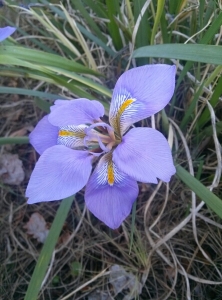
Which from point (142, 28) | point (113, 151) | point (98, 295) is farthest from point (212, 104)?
point (98, 295)

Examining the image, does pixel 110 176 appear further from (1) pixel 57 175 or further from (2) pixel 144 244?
(2) pixel 144 244

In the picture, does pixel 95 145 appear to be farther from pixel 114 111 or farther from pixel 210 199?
pixel 210 199

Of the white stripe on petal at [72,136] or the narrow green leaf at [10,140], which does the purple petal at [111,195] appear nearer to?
the white stripe on petal at [72,136]

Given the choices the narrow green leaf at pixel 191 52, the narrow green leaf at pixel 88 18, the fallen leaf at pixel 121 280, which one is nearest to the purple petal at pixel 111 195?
the narrow green leaf at pixel 191 52

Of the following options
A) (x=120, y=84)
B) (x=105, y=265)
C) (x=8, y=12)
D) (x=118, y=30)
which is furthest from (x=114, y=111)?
(x=8, y=12)

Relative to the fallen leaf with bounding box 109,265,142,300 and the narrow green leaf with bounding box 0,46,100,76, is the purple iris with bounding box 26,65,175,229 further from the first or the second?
the fallen leaf with bounding box 109,265,142,300

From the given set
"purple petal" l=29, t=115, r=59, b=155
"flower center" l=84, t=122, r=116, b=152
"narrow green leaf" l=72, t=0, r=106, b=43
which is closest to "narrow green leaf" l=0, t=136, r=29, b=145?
"purple petal" l=29, t=115, r=59, b=155
